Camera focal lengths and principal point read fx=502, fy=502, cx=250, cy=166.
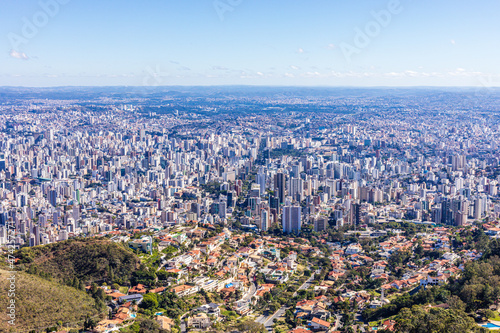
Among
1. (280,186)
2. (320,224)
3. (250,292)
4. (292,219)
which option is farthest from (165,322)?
(280,186)

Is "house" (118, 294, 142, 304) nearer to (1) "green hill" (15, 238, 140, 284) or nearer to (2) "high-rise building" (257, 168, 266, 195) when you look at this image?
(1) "green hill" (15, 238, 140, 284)

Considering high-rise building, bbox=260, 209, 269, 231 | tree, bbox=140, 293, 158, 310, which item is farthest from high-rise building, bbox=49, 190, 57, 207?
tree, bbox=140, 293, 158, 310

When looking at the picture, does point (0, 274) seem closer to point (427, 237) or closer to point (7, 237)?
point (7, 237)

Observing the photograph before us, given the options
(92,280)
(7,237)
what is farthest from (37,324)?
(7,237)

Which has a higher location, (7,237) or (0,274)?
(0,274)

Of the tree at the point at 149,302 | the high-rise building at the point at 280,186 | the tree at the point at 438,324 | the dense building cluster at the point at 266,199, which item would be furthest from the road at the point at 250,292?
the high-rise building at the point at 280,186

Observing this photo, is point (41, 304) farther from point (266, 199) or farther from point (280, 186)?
point (280, 186)

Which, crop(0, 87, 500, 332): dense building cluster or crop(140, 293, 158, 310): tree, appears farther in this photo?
crop(0, 87, 500, 332): dense building cluster
